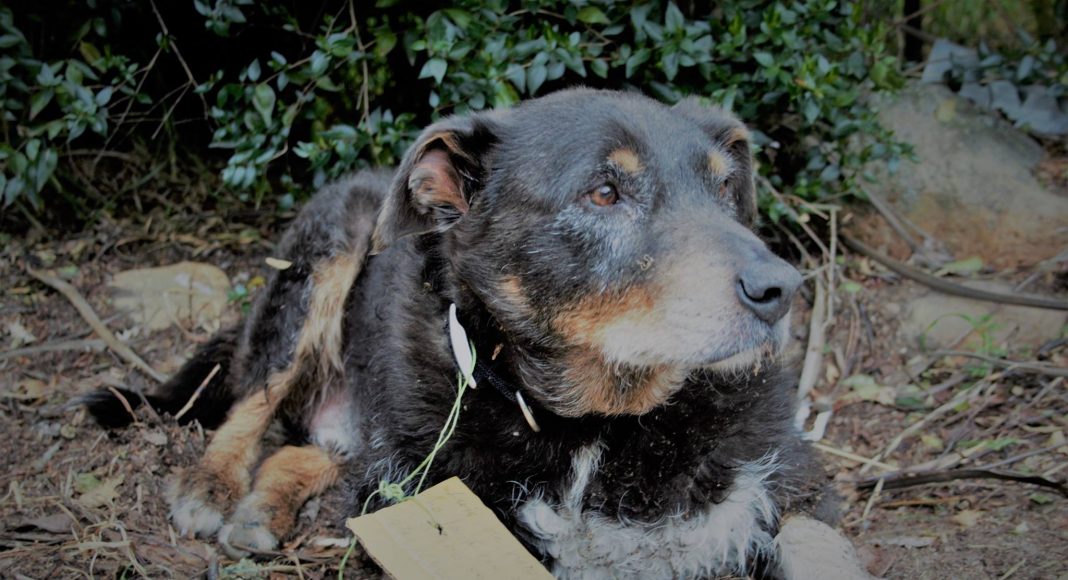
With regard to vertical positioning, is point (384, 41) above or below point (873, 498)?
above

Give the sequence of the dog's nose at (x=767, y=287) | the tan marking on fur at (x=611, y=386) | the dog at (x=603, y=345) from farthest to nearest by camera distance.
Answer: the tan marking on fur at (x=611, y=386) < the dog at (x=603, y=345) < the dog's nose at (x=767, y=287)

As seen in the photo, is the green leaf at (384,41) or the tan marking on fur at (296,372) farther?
the green leaf at (384,41)

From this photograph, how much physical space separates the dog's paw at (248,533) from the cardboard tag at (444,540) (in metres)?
1.17

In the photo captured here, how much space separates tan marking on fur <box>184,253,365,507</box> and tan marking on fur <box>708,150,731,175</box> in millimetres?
2050

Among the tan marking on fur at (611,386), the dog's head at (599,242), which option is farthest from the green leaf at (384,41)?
the tan marking on fur at (611,386)

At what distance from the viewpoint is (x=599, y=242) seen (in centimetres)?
327

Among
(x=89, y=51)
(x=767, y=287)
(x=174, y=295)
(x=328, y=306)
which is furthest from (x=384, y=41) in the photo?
(x=767, y=287)

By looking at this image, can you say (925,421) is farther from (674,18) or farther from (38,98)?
(38,98)

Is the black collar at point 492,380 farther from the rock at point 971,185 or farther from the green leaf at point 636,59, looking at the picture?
the rock at point 971,185

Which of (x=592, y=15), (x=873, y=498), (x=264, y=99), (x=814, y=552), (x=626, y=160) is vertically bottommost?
(x=873, y=498)

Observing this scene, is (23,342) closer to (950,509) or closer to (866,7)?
(950,509)

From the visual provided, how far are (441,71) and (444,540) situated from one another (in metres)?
2.64

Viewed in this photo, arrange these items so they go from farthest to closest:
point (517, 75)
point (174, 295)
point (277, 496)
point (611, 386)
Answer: point (174, 295)
point (517, 75)
point (277, 496)
point (611, 386)

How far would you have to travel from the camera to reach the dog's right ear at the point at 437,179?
11.6 feet
